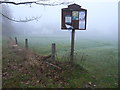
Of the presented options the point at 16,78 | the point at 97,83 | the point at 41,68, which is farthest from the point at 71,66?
the point at 16,78

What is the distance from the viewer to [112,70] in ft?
27.7

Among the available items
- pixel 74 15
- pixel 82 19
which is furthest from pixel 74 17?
pixel 82 19

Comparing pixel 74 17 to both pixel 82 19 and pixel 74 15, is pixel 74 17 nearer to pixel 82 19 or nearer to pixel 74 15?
pixel 74 15

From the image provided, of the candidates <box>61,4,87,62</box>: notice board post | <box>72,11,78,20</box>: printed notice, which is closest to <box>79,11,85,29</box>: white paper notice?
<box>61,4,87,62</box>: notice board post

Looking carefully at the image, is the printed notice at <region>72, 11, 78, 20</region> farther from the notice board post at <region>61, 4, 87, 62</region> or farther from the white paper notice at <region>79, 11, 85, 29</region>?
the white paper notice at <region>79, 11, 85, 29</region>

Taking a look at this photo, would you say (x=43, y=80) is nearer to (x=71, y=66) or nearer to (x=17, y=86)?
(x=17, y=86)

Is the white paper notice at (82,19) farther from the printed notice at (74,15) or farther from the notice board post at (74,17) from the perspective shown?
the printed notice at (74,15)

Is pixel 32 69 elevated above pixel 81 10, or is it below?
below

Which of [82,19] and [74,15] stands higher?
[74,15]

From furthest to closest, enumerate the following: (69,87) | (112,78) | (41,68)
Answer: (41,68) < (112,78) < (69,87)

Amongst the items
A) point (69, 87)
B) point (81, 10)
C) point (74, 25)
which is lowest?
point (69, 87)

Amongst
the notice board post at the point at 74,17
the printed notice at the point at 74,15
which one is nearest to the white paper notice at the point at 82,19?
the notice board post at the point at 74,17

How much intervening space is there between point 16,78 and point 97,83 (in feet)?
9.86

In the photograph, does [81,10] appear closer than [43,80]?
No
